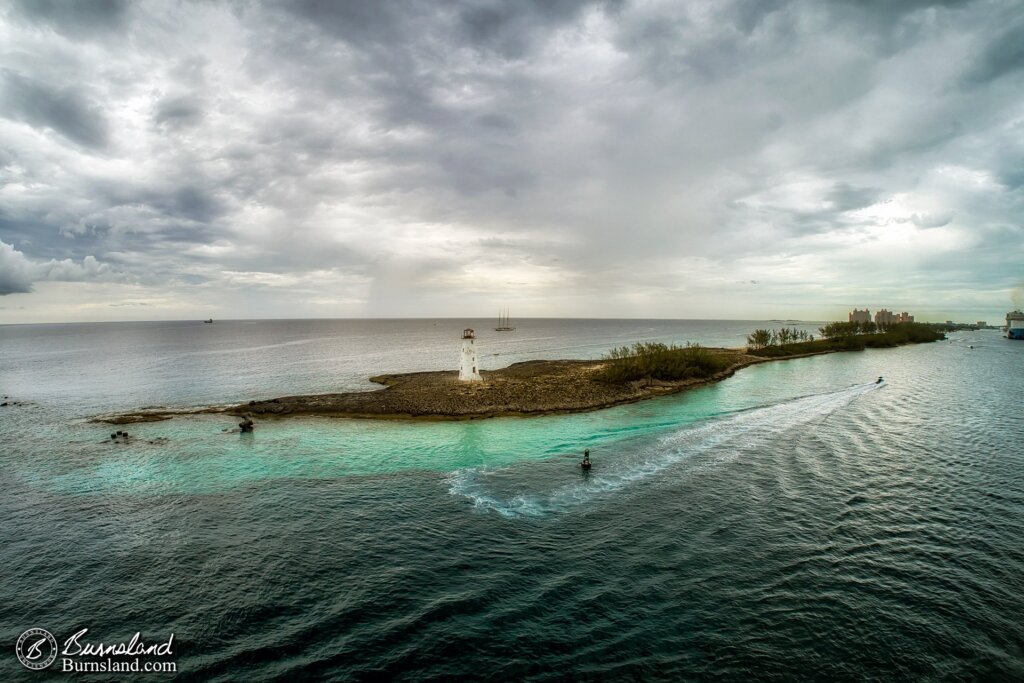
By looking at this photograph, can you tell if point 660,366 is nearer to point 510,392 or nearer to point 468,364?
point 510,392

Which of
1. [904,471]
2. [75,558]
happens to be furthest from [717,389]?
[75,558]

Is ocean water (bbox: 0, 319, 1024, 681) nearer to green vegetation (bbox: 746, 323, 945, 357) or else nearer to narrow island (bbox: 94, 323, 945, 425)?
narrow island (bbox: 94, 323, 945, 425)

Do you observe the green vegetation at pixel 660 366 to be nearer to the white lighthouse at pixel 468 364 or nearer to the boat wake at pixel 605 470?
the white lighthouse at pixel 468 364

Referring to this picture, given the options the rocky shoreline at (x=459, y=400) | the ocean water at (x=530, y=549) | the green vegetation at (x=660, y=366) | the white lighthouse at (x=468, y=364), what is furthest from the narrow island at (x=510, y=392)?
the ocean water at (x=530, y=549)

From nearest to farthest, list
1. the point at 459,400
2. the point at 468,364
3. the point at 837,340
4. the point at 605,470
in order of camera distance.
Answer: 1. the point at 605,470
2. the point at 459,400
3. the point at 468,364
4. the point at 837,340

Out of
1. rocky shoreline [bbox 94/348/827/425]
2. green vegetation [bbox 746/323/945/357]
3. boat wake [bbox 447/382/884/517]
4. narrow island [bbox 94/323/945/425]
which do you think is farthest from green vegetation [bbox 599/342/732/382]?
green vegetation [bbox 746/323/945/357]

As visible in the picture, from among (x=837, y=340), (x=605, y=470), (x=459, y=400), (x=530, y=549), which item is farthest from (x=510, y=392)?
(x=837, y=340)
